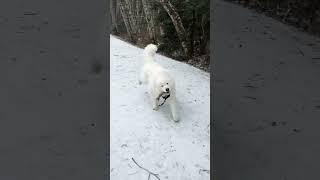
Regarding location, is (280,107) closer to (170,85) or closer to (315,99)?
(315,99)

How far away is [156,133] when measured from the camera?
12.2 ft

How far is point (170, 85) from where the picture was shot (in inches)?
149

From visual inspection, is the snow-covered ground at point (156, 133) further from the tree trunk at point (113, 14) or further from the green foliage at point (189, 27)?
the tree trunk at point (113, 14)

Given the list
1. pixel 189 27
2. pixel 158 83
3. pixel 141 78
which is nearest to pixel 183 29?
pixel 189 27

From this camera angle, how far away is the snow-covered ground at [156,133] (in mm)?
3270

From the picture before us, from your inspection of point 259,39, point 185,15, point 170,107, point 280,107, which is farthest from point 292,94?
point 185,15

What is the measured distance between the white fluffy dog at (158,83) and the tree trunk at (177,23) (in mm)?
2213

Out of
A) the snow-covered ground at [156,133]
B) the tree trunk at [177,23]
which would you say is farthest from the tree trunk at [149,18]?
the snow-covered ground at [156,133]

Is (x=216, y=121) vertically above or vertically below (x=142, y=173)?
above

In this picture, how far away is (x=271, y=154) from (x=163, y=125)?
9.48 ft

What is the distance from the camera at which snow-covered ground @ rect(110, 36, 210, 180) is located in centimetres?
327

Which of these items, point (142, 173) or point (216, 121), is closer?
point (216, 121)

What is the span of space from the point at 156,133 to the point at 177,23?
11.0ft

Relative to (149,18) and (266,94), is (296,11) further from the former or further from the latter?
(149,18)
